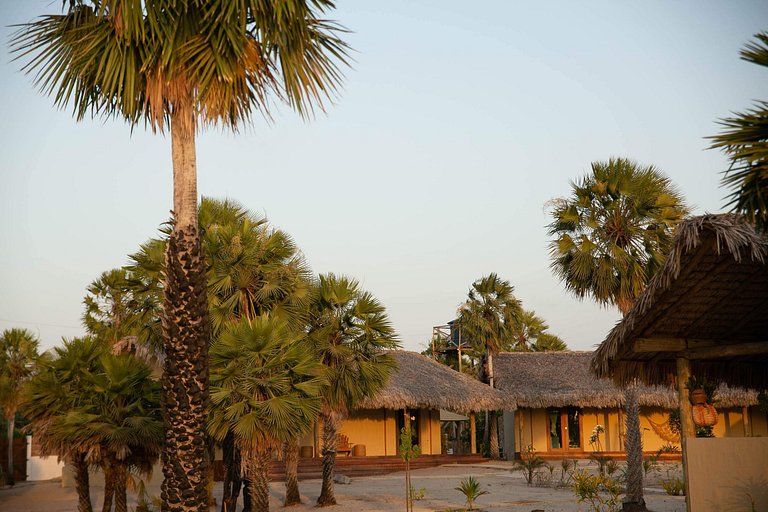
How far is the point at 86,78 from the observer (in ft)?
34.2

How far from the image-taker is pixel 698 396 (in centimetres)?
1133

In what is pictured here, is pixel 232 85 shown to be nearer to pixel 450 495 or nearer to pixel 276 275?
pixel 276 275

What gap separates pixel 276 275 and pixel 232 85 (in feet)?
22.9

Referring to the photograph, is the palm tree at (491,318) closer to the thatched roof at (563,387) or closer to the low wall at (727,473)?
the thatched roof at (563,387)

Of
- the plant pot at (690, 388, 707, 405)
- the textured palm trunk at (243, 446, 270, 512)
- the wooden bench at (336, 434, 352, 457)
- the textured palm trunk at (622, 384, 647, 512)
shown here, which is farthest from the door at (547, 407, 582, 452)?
the plant pot at (690, 388, 707, 405)

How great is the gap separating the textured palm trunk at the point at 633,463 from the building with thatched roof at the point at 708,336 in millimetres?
2493

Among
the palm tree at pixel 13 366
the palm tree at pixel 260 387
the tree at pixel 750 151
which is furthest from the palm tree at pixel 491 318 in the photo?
Answer: the tree at pixel 750 151

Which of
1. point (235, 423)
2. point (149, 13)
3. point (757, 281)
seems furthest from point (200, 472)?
point (757, 281)

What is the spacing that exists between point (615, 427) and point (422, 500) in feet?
60.2

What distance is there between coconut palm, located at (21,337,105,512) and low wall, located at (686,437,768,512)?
894 centimetres

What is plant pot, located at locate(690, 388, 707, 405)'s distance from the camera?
11.3 meters

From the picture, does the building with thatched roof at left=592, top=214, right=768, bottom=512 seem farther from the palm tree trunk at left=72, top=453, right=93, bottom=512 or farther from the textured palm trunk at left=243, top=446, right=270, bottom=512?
the palm tree trunk at left=72, top=453, right=93, bottom=512

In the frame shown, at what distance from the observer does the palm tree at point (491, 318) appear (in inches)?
1455

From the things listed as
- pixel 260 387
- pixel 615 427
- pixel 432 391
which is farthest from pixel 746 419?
pixel 260 387
